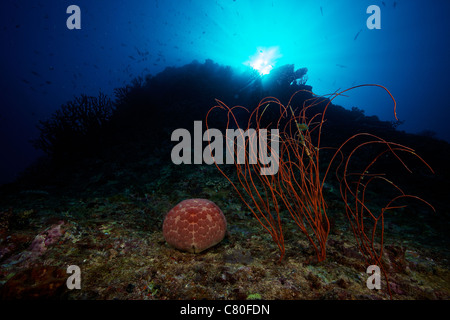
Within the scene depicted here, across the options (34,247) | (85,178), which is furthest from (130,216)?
(85,178)

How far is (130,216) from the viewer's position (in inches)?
133

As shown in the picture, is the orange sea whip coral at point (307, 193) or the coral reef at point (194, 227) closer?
the orange sea whip coral at point (307, 193)

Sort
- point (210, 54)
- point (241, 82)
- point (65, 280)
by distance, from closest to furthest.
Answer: point (65, 280)
point (241, 82)
point (210, 54)

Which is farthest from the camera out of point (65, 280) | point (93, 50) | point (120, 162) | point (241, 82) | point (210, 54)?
point (93, 50)

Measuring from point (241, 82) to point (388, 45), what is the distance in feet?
272

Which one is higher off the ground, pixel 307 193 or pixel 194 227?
pixel 307 193

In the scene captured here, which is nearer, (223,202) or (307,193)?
(307,193)

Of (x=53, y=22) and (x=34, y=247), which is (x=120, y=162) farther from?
(x=53, y=22)

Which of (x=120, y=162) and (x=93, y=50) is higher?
(x=93, y=50)

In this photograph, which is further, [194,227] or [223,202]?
[223,202]

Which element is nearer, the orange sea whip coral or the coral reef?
the orange sea whip coral

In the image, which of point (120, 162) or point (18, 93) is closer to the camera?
point (120, 162)
